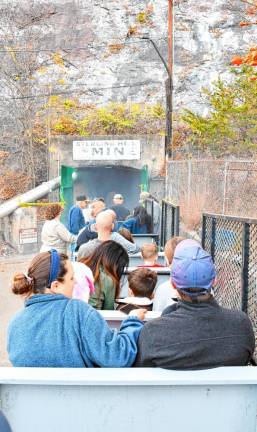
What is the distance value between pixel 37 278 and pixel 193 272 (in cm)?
85

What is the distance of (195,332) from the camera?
2746 mm

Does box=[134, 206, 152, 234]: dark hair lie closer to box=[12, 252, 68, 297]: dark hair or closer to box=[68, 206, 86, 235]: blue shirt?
box=[68, 206, 86, 235]: blue shirt

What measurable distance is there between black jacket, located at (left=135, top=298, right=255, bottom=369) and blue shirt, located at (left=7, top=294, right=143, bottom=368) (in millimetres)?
123

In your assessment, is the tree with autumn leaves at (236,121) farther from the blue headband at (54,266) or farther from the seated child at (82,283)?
the blue headband at (54,266)

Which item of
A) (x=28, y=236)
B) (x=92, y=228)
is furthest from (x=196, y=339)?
(x=28, y=236)

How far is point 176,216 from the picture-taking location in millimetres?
9570

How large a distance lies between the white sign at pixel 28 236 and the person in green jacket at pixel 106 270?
1204 cm

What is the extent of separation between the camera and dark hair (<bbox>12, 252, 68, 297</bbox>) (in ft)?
10.0

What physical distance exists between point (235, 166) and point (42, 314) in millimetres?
11149

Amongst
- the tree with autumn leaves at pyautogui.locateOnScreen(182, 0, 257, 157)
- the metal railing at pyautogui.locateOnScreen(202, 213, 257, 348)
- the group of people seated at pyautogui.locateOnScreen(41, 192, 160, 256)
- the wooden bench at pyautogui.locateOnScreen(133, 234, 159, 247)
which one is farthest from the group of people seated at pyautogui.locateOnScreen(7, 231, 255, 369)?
the tree with autumn leaves at pyautogui.locateOnScreen(182, 0, 257, 157)

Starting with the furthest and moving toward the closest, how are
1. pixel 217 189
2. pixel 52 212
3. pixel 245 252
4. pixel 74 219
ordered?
pixel 217 189 → pixel 74 219 → pixel 52 212 → pixel 245 252

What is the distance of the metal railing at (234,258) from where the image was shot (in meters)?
4.67

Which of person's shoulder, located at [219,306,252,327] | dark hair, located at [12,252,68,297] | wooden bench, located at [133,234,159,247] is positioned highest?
dark hair, located at [12,252,68,297]

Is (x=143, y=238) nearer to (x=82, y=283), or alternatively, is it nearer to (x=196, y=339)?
(x=82, y=283)
